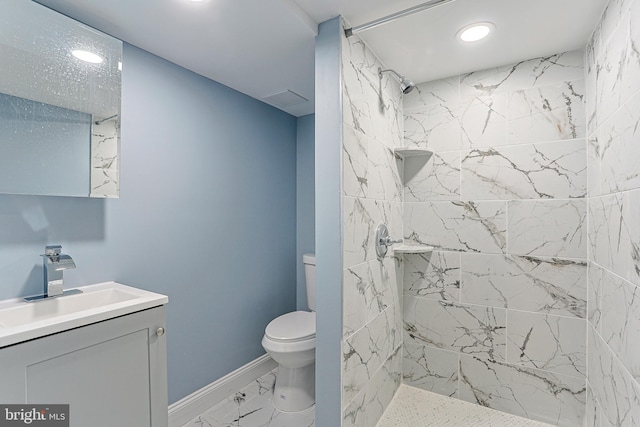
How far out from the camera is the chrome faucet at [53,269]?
1319 millimetres

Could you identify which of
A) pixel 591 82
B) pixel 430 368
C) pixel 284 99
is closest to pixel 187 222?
pixel 284 99

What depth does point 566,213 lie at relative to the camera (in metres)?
1.80

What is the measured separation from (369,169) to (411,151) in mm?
476

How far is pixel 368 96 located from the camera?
1768 mm

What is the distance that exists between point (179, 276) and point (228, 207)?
556mm

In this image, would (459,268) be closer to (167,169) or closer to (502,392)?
(502,392)

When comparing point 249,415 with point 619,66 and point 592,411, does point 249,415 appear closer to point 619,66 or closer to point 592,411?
point 592,411

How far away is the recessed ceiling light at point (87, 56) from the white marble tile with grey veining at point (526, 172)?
2.10 metres

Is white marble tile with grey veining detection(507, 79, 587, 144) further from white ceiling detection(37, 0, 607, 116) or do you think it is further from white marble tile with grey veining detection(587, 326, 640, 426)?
white marble tile with grey veining detection(587, 326, 640, 426)

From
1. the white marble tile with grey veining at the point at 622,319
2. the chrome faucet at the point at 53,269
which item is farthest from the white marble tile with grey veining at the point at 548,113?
the chrome faucet at the point at 53,269

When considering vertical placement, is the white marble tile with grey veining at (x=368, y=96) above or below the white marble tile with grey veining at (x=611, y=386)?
above

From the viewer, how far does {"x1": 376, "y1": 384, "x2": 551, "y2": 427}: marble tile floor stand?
186 cm

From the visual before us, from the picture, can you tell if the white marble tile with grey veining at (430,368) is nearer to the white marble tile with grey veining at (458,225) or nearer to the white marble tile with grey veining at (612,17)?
the white marble tile with grey veining at (458,225)

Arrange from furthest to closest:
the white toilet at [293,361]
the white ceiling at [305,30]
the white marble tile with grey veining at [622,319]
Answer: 1. the white toilet at [293,361]
2. the white ceiling at [305,30]
3. the white marble tile with grey veining at [622,319]
